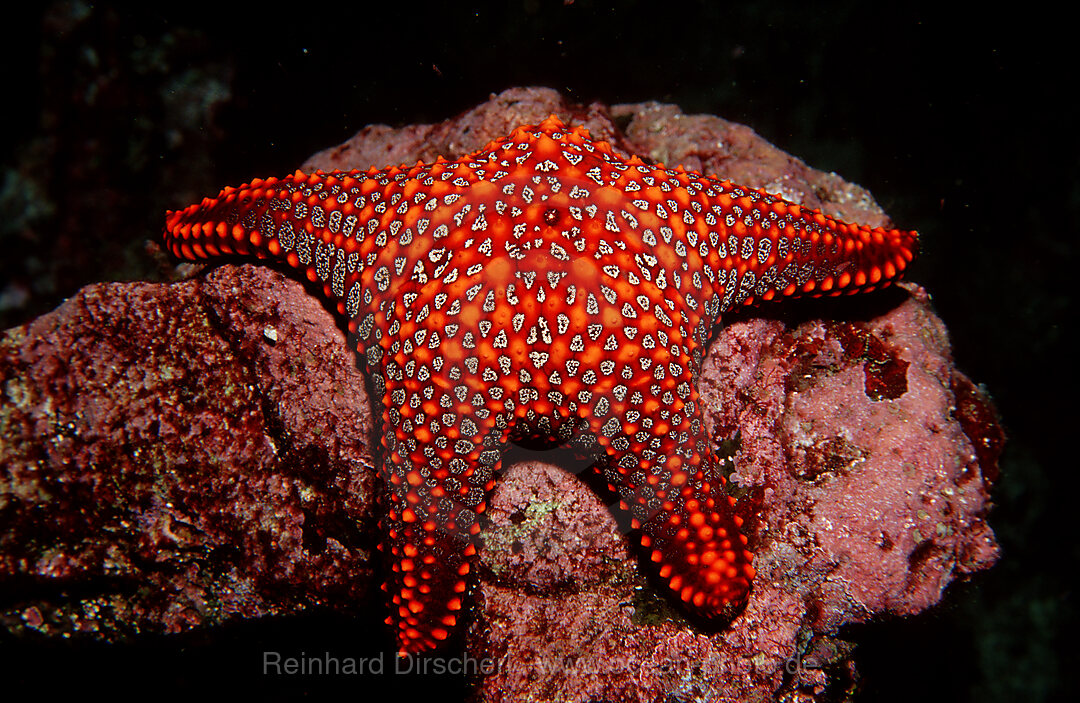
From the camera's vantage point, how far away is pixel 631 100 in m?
5.83

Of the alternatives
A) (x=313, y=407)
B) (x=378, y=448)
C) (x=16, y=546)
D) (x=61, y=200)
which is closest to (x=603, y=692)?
(x=378, y=448)

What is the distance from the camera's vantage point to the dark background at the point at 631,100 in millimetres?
5164

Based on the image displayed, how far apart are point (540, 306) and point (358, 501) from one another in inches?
80.1

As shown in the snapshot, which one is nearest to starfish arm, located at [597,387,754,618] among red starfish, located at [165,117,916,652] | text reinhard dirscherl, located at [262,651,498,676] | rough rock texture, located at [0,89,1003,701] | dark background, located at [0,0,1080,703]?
red starfish, located at [165,117,916,652]

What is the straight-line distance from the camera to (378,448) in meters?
3.38

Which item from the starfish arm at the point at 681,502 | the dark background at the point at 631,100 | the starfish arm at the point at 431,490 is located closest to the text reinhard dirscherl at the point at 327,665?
the starfish arm at the point at 431,490

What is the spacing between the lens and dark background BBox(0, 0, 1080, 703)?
5164 mm

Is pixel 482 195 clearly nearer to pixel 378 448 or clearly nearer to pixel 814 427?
pixel 378 448

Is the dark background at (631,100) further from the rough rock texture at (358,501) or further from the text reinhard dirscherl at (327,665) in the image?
the text reinhard dirscherl at (327,665)

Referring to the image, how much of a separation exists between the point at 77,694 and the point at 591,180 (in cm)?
597

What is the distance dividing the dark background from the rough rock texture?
83.9 inches

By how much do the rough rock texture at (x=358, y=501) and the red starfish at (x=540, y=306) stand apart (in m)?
0.55

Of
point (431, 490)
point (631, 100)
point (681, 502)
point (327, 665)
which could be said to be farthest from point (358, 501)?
point (631, 100)

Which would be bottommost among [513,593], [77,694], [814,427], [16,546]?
[77,694]
